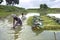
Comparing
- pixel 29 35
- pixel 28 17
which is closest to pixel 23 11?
pixel 28 17

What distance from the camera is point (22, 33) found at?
2.84m

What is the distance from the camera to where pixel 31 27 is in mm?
2846

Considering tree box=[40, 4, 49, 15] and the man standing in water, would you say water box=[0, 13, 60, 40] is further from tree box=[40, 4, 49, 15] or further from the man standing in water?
tree box=[40, 4, 49, 15]

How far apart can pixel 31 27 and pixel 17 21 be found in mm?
235

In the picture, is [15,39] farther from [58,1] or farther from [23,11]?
[58,1]

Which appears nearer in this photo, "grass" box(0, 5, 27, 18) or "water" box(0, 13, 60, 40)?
"water" box(0, 13, 60, 40)

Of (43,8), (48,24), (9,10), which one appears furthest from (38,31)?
(9,10)

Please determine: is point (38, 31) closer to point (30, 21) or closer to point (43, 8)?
point (30, 21)

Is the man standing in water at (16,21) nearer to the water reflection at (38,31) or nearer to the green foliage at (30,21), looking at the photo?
the green foliage at (30,21)

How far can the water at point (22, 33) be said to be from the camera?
2.78 meters

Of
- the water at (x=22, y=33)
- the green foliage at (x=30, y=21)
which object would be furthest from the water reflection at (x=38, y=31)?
the green foliage at (x=30, y=21)

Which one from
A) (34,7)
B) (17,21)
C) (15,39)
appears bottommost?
(15,39)

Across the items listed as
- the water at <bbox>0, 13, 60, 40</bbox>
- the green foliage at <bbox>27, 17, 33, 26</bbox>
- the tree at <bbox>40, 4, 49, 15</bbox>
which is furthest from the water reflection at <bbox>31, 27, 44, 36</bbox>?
the tree at <bbox>40, 4, 49, 15</bbox>

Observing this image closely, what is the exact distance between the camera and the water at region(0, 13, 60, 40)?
9.13ft
